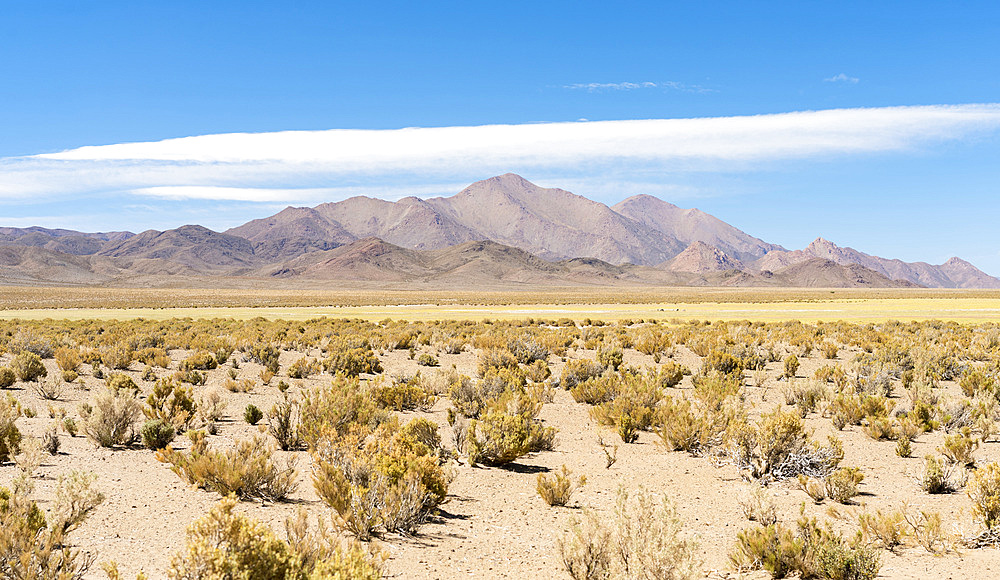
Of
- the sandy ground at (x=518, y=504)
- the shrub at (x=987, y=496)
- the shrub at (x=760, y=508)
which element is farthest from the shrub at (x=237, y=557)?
the shrub at (x=987, y=496)

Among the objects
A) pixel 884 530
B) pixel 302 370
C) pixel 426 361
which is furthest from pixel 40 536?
pixel 426 361

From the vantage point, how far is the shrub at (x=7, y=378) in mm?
15641

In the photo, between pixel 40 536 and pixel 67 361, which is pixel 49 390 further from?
pixel 40 536

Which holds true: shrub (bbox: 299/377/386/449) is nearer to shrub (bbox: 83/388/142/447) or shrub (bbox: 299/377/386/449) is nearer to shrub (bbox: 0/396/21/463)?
→ shrub (bbox: 83/388/142/447)

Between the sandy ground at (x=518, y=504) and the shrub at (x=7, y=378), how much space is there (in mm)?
4351

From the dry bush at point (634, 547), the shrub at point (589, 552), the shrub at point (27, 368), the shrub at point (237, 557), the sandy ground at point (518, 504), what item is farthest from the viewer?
the shrub at point (27, 368)

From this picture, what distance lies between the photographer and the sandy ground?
5973 mm

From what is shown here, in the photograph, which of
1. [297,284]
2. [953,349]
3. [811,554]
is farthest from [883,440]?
[297,284]

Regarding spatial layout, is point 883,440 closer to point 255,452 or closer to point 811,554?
point 811,554

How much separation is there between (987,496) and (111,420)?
11749 mm

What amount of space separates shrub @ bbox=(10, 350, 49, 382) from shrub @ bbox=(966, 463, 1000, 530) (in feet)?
64.4

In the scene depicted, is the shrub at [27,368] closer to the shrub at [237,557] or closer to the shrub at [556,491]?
the shrub at [556,491]

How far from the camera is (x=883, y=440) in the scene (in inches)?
455

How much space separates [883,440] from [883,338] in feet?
59.9
